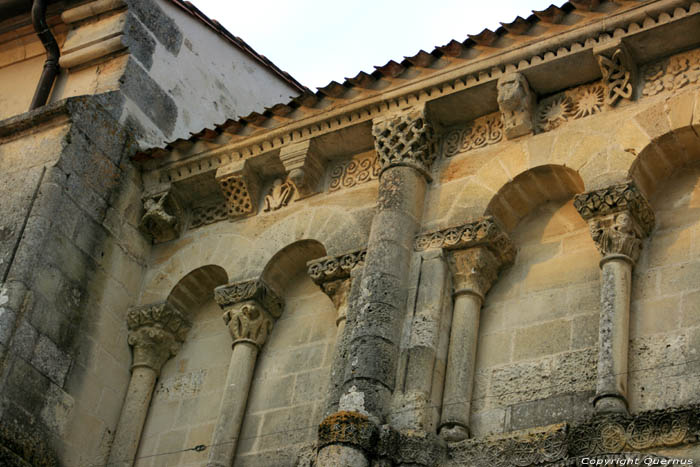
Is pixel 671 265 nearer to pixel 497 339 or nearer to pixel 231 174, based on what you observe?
pixel 497 339

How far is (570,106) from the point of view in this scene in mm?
9711

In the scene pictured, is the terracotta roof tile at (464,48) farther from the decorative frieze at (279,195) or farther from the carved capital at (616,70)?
the decorative frieze at (279,195)

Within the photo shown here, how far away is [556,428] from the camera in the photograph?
315 inches

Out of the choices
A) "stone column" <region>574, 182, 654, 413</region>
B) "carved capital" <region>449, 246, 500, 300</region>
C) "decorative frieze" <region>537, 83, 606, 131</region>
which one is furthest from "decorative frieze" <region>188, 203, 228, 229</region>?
"stone column" <region>574, 182, 654, 413</region>

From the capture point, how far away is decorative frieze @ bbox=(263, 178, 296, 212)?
35.9 ft

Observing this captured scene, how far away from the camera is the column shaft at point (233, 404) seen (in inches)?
381

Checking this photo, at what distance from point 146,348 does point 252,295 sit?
3.60 ft

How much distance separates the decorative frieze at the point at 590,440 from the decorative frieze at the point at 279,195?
3340mm

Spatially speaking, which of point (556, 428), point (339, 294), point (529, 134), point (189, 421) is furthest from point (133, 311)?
point (556, 428)

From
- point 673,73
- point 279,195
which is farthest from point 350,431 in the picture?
point 673,73

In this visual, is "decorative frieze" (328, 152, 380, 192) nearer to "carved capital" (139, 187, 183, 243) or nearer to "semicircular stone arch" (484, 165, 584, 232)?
"semicircular stone arch" (484, 165, 584, 232)

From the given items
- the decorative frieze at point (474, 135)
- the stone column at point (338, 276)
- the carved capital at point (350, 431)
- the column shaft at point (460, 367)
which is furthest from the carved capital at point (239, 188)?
the carved capital at point (350, 431)

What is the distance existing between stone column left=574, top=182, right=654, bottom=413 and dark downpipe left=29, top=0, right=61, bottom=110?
5765mm

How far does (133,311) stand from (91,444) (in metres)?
1.24
